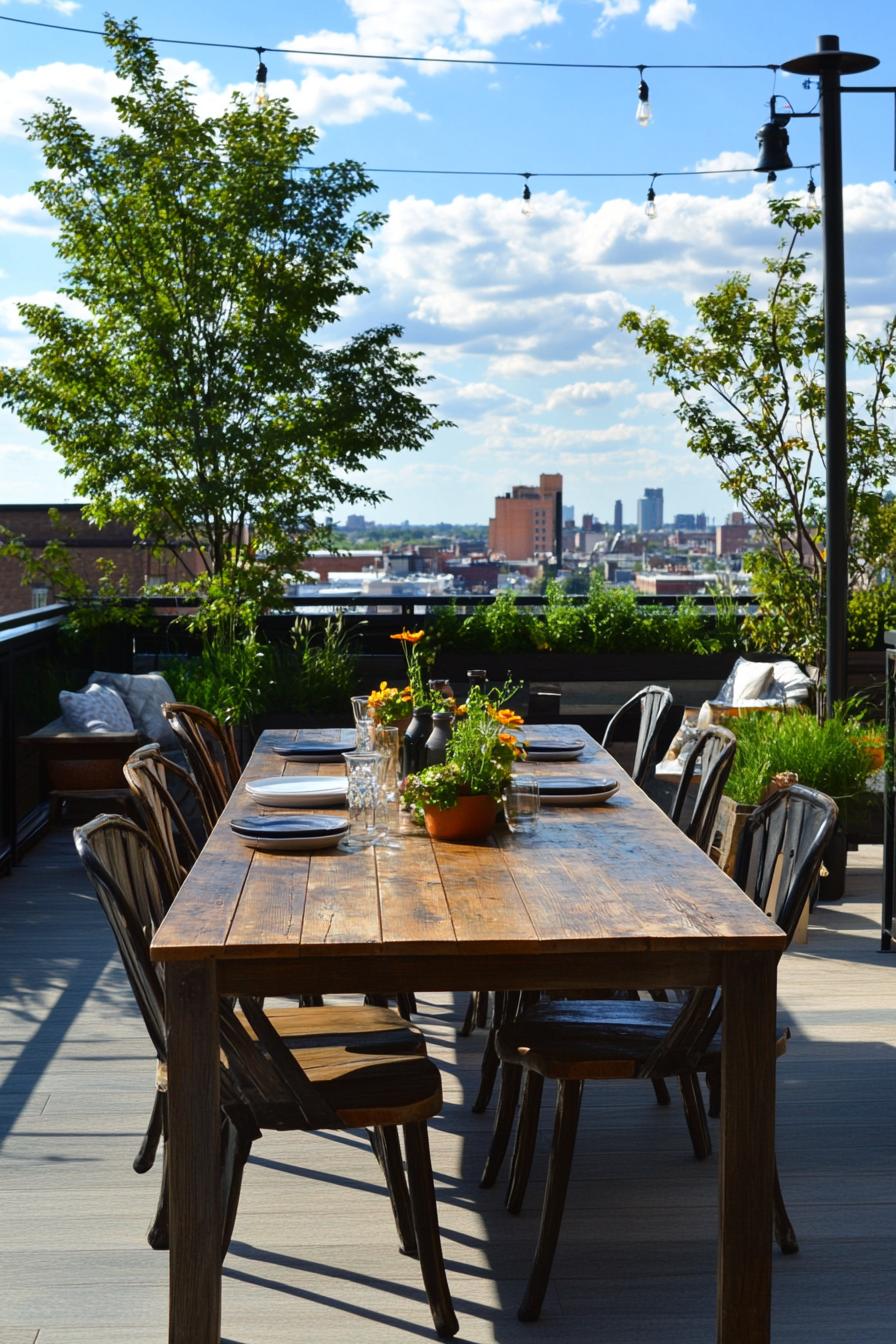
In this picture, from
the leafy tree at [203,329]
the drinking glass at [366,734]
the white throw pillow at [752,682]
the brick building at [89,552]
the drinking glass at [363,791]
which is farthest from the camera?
the brick building at [89,552]

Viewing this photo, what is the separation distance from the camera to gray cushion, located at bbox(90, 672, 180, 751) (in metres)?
7.45

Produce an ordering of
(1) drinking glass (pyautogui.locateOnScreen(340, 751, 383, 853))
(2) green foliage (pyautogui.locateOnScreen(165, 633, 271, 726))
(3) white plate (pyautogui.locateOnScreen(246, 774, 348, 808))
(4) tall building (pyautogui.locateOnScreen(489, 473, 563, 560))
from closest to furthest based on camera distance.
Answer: (1) drinking glass (pyautogui.locateOnScreen(340, 751, 383, 853)) < (3) white plate (pyautogui.locateOnScreen(246, 774, 348, 808)) < (2) green foliage (pyautogui.locateOnScreen(165, 633, 271, 726)) < (4) tall building (pyautogui.locateOnScreen(489, 473, 563, 560))

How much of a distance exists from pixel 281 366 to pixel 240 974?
6.64 metres

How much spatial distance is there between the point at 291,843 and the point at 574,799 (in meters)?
0.85

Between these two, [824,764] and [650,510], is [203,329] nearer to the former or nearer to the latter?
[824,764]

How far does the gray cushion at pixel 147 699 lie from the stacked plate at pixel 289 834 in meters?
4.36

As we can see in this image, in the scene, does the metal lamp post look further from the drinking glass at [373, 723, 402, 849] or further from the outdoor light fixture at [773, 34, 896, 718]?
the drinking glass at [373, 723, 402, 849]

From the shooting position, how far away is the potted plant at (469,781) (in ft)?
9.97

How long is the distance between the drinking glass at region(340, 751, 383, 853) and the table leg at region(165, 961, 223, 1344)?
0.93m

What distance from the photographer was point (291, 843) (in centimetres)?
299

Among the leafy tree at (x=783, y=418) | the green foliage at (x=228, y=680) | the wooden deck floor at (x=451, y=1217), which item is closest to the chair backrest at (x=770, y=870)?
the wooden deck floor at (x=451, y=1217)

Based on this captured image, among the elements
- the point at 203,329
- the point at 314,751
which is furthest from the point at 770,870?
the point at 203,329

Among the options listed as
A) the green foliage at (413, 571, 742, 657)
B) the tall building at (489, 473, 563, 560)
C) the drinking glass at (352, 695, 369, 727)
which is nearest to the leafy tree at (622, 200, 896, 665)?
the green foliage at (413, 571, 742, 657)

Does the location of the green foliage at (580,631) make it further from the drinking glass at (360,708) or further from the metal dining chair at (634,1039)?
the metal dining chair at (634,1039)
